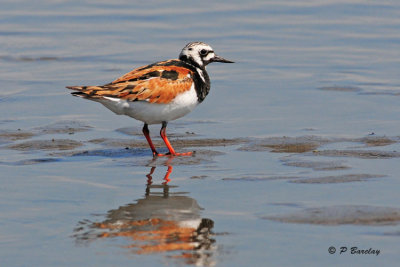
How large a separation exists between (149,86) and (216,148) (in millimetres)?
1257

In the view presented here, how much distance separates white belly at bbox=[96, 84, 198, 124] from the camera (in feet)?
36.2

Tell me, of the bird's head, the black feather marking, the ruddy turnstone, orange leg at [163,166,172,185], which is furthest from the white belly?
orange leg at [163,166,172,185]

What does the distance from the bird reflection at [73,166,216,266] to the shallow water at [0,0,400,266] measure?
0.02 metres

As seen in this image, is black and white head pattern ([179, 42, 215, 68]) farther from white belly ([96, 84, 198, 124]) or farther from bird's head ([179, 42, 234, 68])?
white belly ([96, 84, 198, 124])

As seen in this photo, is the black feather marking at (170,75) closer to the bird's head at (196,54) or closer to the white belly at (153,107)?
the white belly at (153,107)

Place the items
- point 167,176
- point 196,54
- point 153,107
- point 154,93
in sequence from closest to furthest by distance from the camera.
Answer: point 167,176, point 154,93, point 153,107, point 196,54

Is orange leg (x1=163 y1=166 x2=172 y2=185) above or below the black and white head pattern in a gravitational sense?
below

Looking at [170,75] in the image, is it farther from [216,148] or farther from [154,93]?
[216,148]

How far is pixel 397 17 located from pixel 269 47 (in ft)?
14.8

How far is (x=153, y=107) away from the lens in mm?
11180

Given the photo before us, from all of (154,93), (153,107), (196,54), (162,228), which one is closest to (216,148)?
(153,107)

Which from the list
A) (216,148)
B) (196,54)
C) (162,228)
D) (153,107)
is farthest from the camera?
(196,54)

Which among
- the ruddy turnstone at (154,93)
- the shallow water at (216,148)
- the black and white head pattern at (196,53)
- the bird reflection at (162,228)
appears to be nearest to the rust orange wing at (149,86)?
the ruddy turnstone at (154,93)

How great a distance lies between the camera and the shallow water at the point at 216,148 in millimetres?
7453
